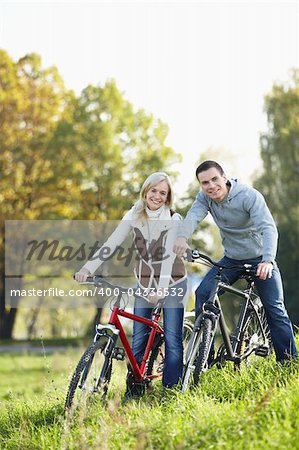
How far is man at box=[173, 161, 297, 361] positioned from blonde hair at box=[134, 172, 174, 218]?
0.79ft

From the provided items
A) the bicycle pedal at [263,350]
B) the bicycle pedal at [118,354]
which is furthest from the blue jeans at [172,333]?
the bicycle pedal at [263,350]

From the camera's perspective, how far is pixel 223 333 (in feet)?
19.3

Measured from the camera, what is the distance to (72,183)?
2530cm

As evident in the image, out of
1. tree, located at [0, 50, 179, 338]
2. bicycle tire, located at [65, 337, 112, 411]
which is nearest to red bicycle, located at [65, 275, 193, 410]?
bicycle tire, located at [65, 337, 112, 411]

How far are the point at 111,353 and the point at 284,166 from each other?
21.6 m

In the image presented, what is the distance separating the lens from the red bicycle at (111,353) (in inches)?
204

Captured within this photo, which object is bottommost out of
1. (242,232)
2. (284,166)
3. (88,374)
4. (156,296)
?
(88,374)

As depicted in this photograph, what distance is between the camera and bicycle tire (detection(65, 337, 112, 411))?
5.15 meters

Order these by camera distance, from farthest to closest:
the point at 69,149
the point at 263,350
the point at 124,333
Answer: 1. the point at 69,149
2. the point at 263,350
3. the point at 124,333

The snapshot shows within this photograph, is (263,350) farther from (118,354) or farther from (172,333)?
(118,354)

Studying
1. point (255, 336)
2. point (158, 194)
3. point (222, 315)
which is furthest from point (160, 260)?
point (255, 336)

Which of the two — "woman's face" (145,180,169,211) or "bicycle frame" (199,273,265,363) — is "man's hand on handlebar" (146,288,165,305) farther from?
"woman's face" (145,180,169,211)

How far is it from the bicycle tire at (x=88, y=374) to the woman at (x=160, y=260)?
56cm

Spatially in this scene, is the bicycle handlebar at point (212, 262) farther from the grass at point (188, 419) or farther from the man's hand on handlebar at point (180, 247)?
the grass at point (188, 419)
